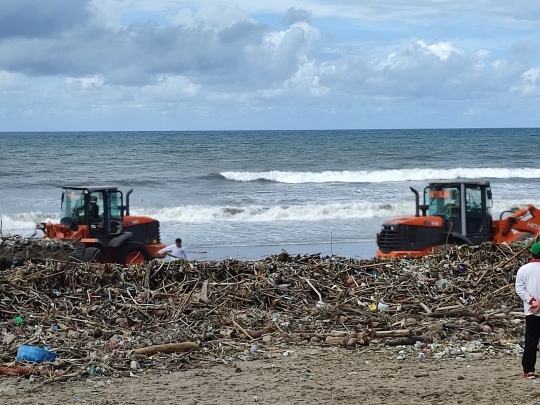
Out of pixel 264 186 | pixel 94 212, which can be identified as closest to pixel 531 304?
pixel 94 212

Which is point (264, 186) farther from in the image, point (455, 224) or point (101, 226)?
point (455, 224)

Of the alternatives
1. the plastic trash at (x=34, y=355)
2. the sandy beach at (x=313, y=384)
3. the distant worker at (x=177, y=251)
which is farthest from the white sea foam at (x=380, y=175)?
the plastic trash at (x=34, y=355)

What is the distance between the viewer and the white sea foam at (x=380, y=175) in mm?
47969

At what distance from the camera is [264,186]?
143 feet

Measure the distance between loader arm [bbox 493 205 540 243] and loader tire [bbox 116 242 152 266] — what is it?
7.36 m

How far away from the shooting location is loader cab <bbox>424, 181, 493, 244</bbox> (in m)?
16.8

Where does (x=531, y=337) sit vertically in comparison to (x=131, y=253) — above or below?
above

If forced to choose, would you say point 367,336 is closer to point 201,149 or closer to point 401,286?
point 401,286

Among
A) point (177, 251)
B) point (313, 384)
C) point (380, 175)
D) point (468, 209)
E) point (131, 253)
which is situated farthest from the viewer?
point (380, 175)

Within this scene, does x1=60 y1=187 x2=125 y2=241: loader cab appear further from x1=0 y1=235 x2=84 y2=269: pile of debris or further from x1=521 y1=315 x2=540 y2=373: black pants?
x1=521 y1=315 x2=540 y2=373: black pants

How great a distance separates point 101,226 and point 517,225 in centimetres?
873

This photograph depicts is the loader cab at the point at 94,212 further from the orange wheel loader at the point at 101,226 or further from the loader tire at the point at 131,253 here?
the loader tire at the point at 131,253

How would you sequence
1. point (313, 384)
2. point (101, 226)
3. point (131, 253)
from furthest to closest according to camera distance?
point (101, 226), point (131, 253), point (313, 384)

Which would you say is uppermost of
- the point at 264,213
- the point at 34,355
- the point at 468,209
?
the point at 468,209
